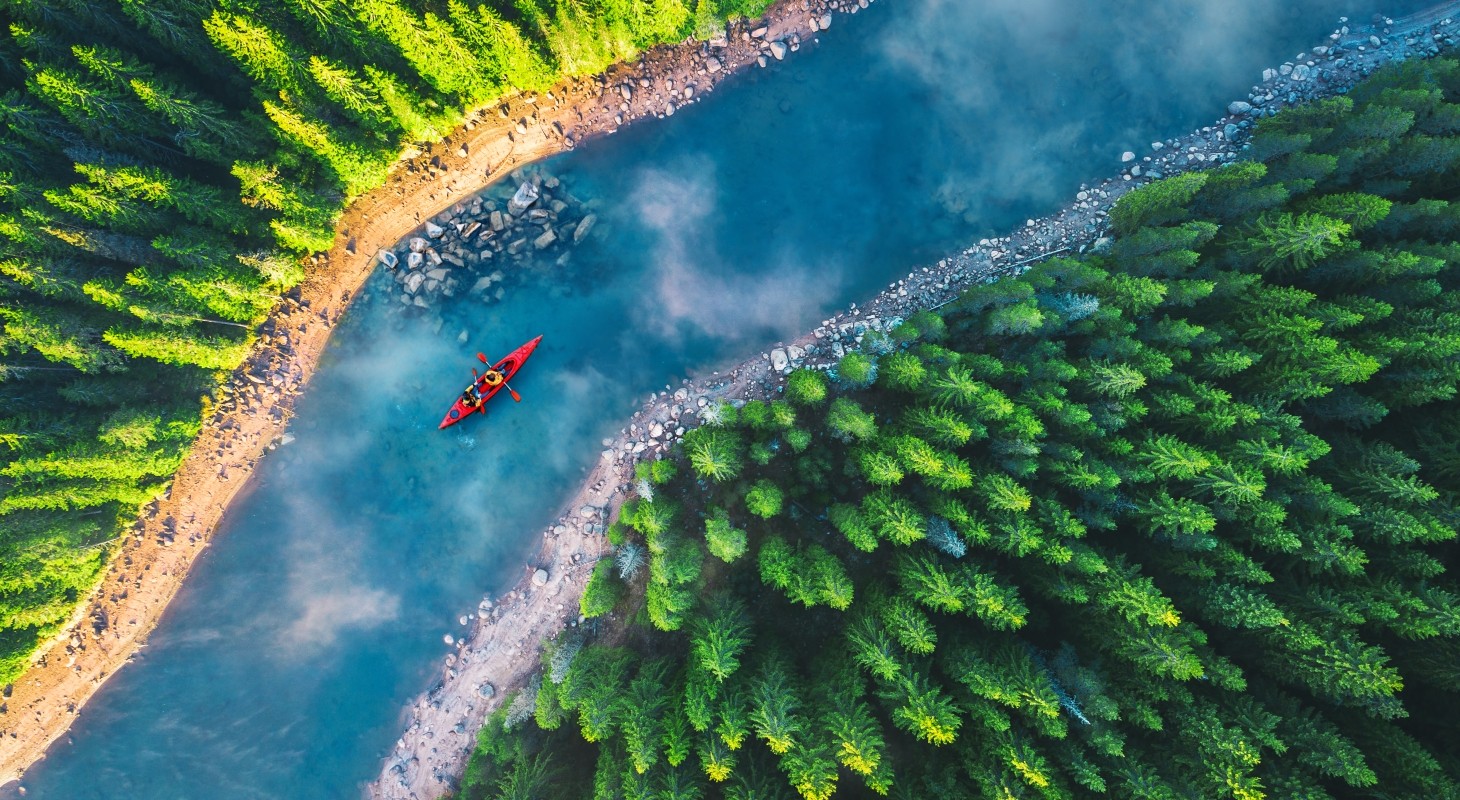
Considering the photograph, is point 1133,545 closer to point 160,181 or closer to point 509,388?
point 509,388

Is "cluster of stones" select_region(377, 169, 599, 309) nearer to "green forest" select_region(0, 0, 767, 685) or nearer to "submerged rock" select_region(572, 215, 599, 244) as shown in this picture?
"submerged rock" select_region(572, 215, 599, 244)

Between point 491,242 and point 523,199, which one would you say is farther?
point 491,242

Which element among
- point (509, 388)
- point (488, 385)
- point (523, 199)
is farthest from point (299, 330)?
point (523, 199)

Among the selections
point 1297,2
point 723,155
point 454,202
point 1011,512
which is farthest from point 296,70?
point 1297,2

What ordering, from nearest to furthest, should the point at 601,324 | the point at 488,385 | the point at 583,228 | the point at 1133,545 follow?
the point at 1133,545 < the point at 488,385 < the point at 601,324 < the point at 583,228

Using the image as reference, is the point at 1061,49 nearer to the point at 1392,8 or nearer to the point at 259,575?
the point at 1392,8

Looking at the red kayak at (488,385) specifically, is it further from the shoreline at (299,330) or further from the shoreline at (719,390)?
the shoreline at (299,330)


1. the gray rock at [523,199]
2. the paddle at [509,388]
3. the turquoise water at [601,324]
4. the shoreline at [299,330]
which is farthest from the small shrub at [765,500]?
the shoreline at [299,330]

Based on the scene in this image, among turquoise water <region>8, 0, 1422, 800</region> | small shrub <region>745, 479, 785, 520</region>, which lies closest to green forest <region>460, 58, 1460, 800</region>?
small shrub <region>745, 479, 785, 520</region>
